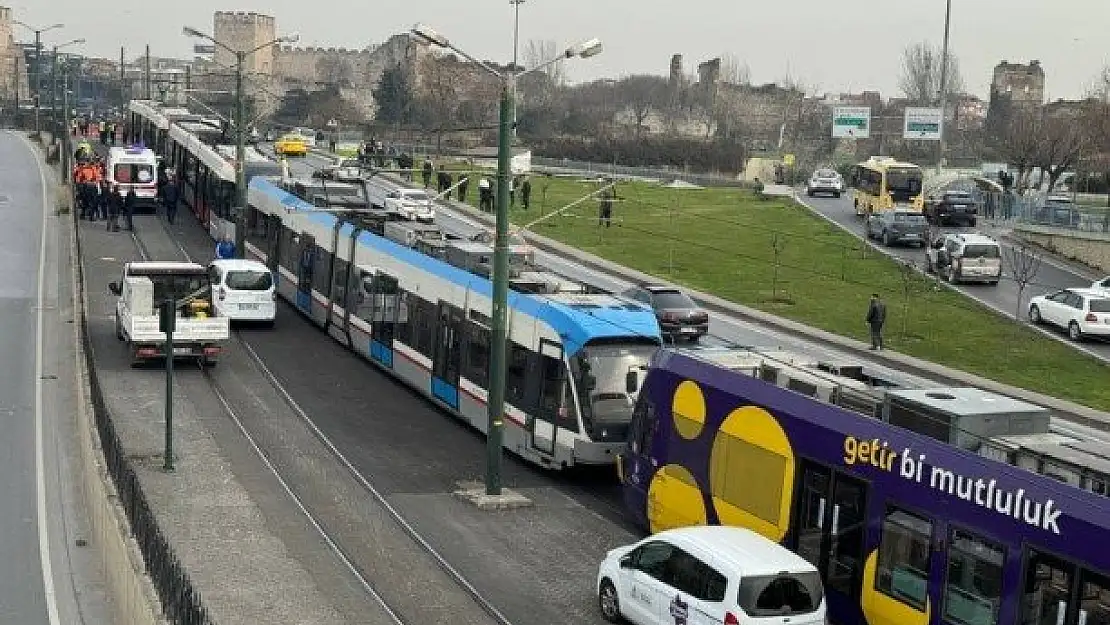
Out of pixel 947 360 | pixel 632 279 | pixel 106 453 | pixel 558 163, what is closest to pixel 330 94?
pixel 558 163

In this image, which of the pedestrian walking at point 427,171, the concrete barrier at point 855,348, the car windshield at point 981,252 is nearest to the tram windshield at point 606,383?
the concrete barrier at point 855,348

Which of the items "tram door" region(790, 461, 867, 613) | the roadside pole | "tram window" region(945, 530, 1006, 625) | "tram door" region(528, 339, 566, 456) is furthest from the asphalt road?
"tram window" region(945, 530, 1006, 625)

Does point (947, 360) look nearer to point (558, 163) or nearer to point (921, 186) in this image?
point (921, 186)

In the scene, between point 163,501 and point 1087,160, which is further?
point 1087,160

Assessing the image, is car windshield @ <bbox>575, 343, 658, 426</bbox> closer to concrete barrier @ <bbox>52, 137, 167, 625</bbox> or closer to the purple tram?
the purple tram

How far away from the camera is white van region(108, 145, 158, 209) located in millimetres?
55444

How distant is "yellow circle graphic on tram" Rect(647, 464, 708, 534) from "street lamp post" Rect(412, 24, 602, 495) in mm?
3198

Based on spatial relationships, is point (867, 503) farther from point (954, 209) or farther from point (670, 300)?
point (954, 209)

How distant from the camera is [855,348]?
124 feet

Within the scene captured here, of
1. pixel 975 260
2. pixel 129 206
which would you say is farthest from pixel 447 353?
pixel 129 206

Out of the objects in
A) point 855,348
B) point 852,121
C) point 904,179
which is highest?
point 852,121

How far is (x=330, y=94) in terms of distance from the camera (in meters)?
151

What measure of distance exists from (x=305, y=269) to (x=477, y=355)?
1274 centimetres

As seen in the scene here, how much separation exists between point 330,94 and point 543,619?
138 metres
